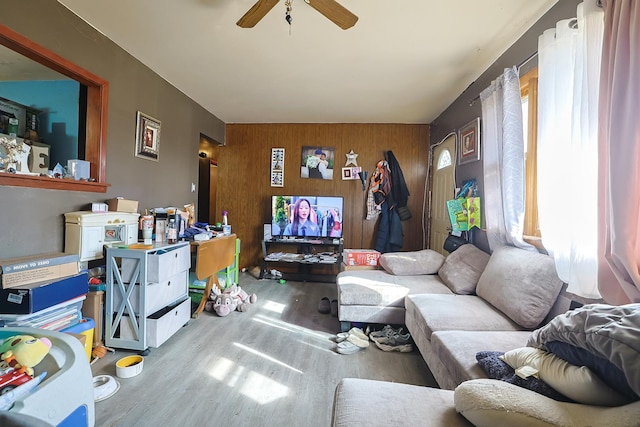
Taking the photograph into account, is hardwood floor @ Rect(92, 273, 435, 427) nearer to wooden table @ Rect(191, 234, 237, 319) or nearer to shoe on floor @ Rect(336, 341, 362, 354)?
shoe on floor @ Rect(336, 341, 362, 354)

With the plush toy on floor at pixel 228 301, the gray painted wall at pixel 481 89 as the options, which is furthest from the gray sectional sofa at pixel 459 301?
Result: the plush toy on floor at pixel 228 301

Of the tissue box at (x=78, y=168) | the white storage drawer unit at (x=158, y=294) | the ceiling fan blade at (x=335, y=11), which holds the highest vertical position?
the ceiling fan blade at (x=335, y=11)

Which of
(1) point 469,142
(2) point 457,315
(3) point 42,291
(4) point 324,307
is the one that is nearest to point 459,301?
(2) point 457,315

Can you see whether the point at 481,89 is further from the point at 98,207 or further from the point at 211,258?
the point at 98,207

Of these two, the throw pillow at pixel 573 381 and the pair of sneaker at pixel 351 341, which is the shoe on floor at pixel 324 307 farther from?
the throw pillow at pixel 573 381

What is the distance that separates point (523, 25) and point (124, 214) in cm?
315

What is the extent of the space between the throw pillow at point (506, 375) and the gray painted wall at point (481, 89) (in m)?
1.48

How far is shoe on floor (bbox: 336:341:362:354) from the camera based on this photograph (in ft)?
6.68

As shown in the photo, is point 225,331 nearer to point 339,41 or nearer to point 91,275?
point 91,275

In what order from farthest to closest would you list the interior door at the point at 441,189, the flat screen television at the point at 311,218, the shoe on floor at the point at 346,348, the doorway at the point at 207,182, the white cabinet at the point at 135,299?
the doorway at the point at 207,182 < the flat screen television at the point at 311,218 < the interior door at the point at 441,189 < the shoe on floor at the point at 346,348 < the white cabinet at the point at 135,299

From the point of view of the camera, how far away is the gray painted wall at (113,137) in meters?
1.62

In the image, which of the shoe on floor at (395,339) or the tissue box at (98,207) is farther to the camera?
the shoe on floor at (395,339)

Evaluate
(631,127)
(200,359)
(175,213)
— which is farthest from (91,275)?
(631,127)

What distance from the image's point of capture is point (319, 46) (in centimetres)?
218
